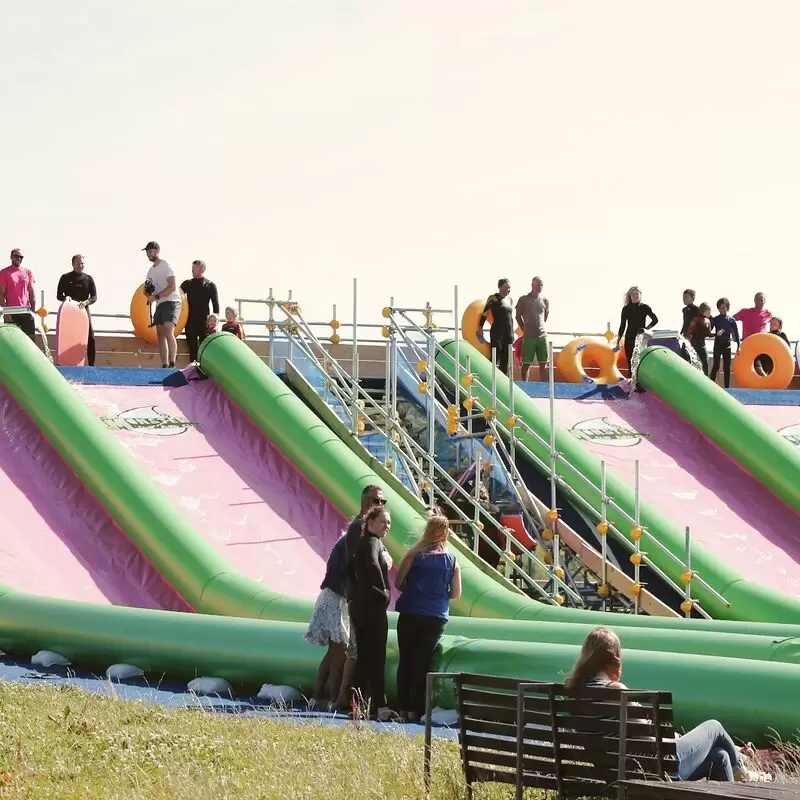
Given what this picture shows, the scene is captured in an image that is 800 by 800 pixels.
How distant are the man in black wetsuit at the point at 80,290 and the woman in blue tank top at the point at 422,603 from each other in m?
9.16

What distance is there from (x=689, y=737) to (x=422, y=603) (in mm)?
3038

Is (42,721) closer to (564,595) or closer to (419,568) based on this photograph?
(419,568)

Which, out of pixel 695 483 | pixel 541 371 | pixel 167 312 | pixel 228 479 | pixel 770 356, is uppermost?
pixel 167 312

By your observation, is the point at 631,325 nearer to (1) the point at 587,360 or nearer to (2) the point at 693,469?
(1) the point at 587,360

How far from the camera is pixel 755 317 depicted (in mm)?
22203

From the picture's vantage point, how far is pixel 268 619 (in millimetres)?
11500

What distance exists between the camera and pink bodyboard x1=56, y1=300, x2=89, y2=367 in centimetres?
1759

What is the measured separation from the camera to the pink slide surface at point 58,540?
13.2m

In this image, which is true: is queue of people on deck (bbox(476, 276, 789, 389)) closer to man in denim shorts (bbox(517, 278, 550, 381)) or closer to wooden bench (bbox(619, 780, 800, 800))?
man in denim shorts (bbox(517, 278, 550, 381))

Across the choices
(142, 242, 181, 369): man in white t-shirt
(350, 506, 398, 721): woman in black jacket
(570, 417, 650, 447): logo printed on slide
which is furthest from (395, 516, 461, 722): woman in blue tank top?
(142, 242, 181, 369): man in white t-shirt

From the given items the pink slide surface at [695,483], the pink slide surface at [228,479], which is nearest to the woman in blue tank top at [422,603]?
the pink slide surface at [228,479]

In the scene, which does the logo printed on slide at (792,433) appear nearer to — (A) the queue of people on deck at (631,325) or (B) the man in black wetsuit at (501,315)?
(A) the queue of people on deck at (631,325)

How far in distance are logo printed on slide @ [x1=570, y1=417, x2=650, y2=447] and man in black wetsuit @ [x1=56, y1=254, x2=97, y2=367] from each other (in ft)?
18.0

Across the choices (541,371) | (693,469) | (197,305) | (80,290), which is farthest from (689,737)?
(541,371)
